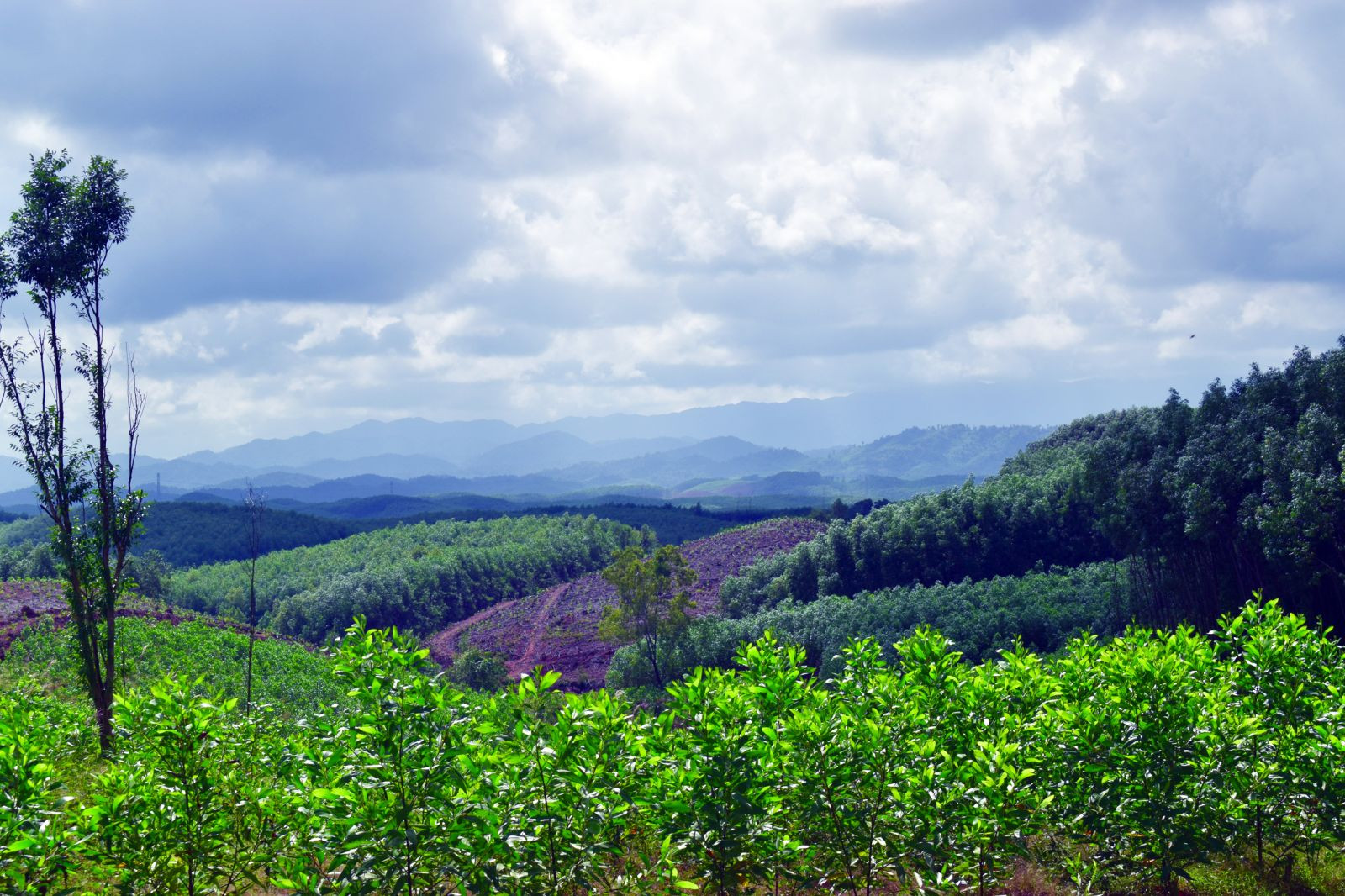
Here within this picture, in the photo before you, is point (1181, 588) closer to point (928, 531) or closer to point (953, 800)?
point (928, 531)

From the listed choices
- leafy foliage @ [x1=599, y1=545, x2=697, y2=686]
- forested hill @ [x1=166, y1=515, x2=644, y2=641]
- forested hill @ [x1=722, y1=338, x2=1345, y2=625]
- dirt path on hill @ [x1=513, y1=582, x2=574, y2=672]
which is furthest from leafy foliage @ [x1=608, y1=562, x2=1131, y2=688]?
forested hill @ [x1=166, y1=515, x2=644, y2=641]

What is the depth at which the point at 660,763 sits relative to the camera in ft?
19.4

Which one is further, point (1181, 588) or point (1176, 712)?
point (1181, 588)

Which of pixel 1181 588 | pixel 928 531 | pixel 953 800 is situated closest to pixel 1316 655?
pixel 953 800

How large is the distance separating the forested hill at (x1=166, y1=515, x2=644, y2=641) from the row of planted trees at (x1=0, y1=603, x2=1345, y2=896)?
48607 millimetres

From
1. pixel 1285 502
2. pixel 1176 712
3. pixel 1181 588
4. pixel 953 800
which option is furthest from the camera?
pixel 1181 588

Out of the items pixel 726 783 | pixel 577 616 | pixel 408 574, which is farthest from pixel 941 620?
pixel 408 574

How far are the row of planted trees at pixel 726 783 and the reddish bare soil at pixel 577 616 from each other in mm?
33689

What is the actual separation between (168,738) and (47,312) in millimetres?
11621

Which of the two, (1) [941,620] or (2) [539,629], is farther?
(2) [539,629]

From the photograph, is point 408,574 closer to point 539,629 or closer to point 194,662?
point 539,629

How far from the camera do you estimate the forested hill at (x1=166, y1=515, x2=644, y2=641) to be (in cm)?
6219

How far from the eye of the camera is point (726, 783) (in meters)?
5.41

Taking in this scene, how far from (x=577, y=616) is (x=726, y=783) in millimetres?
50369
